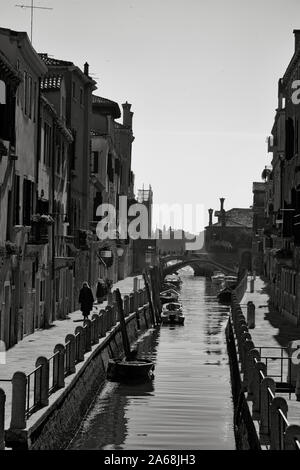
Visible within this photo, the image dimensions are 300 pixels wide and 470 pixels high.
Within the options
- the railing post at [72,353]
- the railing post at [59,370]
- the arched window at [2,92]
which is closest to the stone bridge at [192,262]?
the arched window at [2,92]

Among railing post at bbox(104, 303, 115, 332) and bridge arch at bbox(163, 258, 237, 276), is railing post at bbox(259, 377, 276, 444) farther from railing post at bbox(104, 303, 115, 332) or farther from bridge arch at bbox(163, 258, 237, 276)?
bridge arch at bbox(163, 258, 237, 276)

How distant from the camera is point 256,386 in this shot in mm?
18391

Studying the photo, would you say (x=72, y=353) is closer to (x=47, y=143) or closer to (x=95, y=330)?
(x=95, y=330)

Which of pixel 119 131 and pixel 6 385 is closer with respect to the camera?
pixel 6 385

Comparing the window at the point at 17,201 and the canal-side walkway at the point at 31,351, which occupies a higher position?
the window at the point at 17,201

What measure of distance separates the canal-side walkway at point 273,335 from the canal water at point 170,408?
5.31ft

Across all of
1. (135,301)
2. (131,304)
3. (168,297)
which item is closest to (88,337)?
(131,304)

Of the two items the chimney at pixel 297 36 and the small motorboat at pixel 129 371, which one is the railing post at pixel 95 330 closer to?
the small motorboat at pixel 129 371

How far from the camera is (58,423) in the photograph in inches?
741

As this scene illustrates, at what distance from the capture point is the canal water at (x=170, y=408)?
2123cm

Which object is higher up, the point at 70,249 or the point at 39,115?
the point at 39,115

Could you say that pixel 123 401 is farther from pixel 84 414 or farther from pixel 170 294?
pixel 170 294
